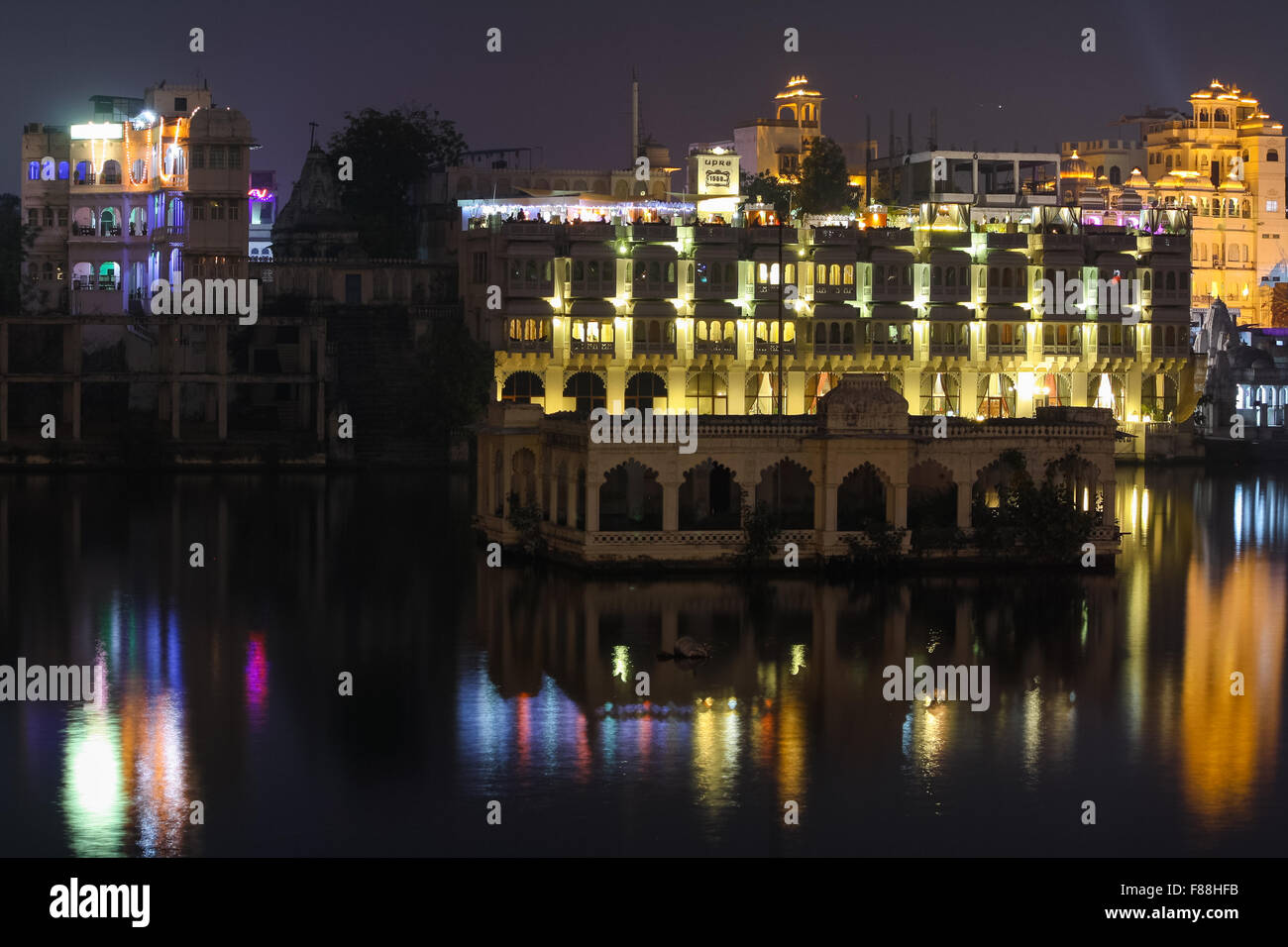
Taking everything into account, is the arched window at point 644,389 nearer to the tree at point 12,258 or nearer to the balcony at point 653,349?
the balcony at point 653,349

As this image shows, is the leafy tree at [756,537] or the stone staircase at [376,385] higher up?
the stone staircase at [376,385]

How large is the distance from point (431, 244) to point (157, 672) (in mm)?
70753

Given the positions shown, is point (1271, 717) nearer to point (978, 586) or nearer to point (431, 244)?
point (978, 586)

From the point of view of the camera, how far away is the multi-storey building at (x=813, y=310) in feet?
290

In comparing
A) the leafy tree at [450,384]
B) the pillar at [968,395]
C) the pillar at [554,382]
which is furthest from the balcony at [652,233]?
Answer: the pillar at [968,395]

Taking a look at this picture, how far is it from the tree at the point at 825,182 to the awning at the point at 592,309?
23878 mm

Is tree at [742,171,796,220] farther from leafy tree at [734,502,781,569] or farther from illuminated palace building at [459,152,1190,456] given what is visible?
leafy tree at [734,502,781,569]

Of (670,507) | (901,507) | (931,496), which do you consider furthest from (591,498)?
(931,496)

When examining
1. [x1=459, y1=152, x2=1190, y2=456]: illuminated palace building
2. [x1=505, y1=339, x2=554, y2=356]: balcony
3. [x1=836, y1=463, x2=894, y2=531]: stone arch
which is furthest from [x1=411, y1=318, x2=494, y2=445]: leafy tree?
[x1=836, y1=463, x2=894, y2=531]: stone arch

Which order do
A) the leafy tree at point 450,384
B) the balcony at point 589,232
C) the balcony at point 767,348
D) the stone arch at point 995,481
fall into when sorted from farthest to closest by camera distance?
the balcony at point 767,348 → the balcony at point 589,232 → the leafy tree at point 450,384 → the stone arch at point 995,481

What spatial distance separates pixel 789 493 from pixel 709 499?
7.37 feet

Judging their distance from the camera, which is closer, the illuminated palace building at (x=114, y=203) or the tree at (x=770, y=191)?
the illuminated palace building at (x=114, y=203)

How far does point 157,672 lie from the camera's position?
1409 inches

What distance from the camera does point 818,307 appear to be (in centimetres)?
9131
